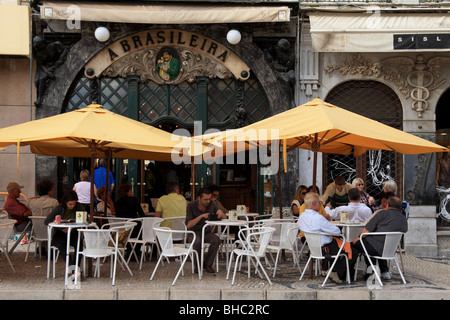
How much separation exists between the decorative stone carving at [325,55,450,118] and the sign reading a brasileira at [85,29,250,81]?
243 cm

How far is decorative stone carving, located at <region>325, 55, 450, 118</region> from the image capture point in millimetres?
13375

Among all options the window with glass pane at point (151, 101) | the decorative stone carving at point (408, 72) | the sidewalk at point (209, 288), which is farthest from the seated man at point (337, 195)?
the window with glass pane at point (151, 101)

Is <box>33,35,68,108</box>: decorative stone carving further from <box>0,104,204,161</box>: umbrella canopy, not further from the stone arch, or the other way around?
<box>0,104,204,161</box>: umbrella canopy

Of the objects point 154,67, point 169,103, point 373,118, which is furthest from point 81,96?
point 373,118

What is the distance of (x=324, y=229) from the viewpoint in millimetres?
7961

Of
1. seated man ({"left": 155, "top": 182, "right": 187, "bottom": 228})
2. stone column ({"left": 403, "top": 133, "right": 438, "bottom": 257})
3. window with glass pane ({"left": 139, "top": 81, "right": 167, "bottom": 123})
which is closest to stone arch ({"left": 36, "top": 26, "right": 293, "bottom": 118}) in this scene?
window with glass pane ({"left": 139, "top": 81, "right": 167, "bottom": 123})

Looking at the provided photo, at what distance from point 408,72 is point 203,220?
716 cm

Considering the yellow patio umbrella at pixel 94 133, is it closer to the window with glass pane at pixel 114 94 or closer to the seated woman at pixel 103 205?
the seated woman at pixel 103 205

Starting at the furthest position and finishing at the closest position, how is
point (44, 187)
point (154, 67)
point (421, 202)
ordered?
1. point (154, 67)
2. point (421, 202)
3. point (44, 187)

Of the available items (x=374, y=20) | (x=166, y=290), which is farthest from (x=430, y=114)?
(x=166, y=290)

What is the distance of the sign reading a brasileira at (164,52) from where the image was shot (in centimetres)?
1364

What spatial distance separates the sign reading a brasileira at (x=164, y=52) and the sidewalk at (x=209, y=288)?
6019 mm

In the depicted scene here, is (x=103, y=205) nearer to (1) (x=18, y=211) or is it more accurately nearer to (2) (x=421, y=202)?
(1) (x=18, y=211)

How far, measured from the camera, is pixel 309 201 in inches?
320
